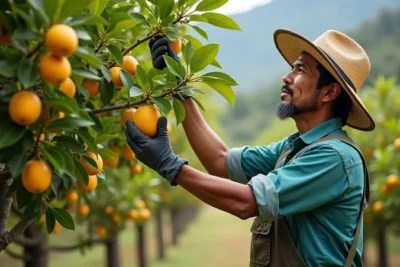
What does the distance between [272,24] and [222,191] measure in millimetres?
96550

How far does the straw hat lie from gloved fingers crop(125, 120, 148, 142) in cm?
96

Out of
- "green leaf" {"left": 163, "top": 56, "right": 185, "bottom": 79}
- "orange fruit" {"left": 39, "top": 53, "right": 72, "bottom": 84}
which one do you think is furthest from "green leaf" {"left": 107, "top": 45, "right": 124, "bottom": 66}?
"orange fruit" {"left": 39, "top": 53, "right": 72, "bottom": 84}

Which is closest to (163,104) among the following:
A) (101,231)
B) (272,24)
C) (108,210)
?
(108,210)

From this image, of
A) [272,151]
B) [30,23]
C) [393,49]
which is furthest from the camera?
[393,49]

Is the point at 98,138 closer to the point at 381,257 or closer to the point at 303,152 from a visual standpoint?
the point at 303,152

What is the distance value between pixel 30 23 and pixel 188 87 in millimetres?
735

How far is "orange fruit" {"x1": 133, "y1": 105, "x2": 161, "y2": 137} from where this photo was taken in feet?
6.41

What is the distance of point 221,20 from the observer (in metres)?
2.08

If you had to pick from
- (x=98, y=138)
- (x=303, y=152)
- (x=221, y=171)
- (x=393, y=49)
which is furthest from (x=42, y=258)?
(x=393, y=49)

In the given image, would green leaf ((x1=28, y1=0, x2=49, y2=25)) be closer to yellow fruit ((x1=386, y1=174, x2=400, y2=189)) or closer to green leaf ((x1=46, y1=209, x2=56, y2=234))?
green leaf ((x1=46, y1=209, x2=56, y2=234))

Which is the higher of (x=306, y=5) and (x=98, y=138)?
(x=306, y=5)

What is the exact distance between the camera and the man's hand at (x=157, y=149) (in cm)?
201

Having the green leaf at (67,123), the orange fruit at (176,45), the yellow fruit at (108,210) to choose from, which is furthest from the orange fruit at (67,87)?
the yellow fruit at (108,210)

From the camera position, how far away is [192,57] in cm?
188
